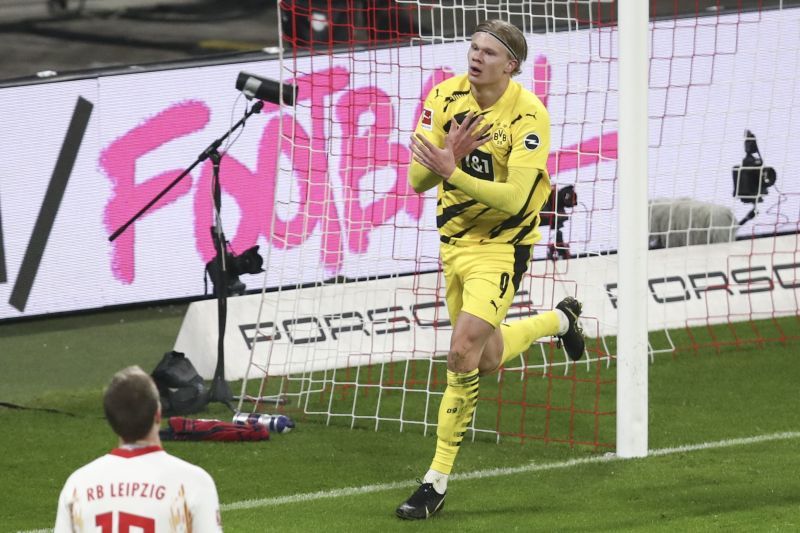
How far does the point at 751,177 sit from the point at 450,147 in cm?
588

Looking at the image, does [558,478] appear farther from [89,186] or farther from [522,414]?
[89,186]

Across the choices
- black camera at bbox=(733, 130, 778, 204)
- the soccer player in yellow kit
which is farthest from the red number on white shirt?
black camera at bbox=(733, 130, 778, 204)

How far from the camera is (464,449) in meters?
7.80

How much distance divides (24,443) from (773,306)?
5.49 metres

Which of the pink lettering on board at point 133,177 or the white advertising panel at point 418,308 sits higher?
the pink lettering on board at point 133,177

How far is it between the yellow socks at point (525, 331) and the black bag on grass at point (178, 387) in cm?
222

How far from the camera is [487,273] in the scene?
6.56 meters

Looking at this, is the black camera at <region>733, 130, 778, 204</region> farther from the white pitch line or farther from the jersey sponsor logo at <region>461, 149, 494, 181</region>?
the jersey sponsor logo at <region>461, 149, 494, 181</region>

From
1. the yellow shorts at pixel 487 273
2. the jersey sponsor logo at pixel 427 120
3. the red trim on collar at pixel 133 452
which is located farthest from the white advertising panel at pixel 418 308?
the red trim on collar at pixel 133 452

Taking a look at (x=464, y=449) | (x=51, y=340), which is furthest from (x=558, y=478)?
(x=51, y=340)

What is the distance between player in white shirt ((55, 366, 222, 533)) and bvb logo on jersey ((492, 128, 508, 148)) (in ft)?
10.1

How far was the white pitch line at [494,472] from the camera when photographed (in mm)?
6812

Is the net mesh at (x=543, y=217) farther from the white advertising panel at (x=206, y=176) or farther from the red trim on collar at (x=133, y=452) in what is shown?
the red trim on collar at (x=133, y=452)

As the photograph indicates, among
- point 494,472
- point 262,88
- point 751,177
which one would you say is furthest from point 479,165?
point 751,177
